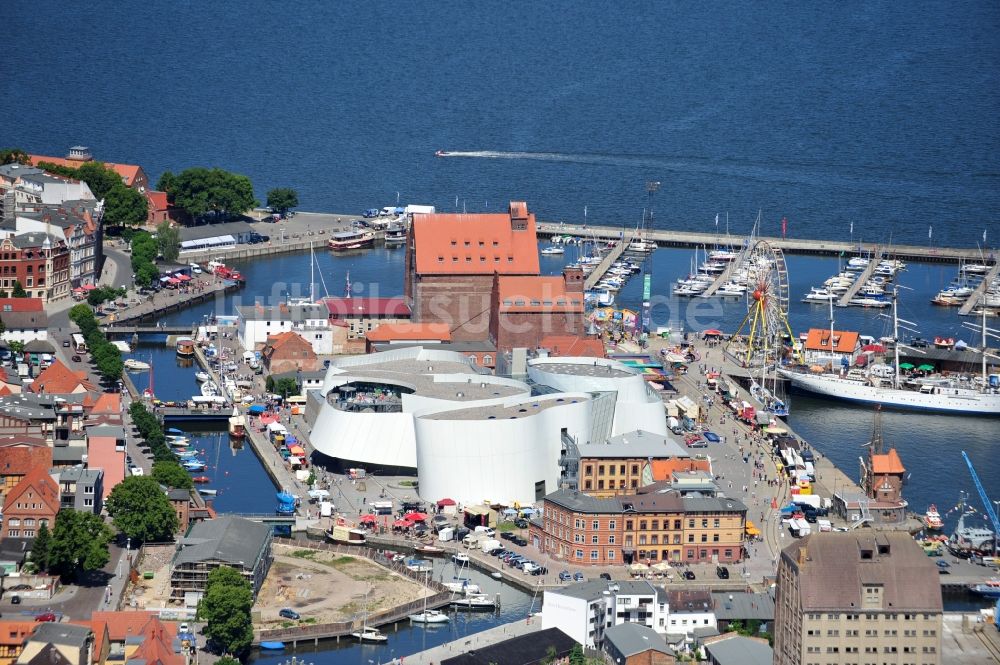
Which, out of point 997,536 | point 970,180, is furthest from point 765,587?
point 970,180

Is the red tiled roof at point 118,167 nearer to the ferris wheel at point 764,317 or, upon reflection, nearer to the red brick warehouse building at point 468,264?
the red brick warehouse building at point 468,264

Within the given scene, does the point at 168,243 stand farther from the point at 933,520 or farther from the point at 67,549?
the point at 933,520

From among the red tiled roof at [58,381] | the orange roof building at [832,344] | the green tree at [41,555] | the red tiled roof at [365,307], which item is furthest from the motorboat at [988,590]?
the red tiled roof at [365,307]

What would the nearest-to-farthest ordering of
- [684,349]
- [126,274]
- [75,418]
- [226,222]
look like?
[75,418] → [684,349] → [126,274] → [226,222]

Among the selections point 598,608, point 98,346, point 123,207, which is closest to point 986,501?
point 598,608

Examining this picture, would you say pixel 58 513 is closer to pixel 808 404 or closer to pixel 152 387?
pixel 152 387

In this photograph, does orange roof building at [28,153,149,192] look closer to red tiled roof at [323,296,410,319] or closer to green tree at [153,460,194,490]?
red tiled roof at [323,296,410,319]
